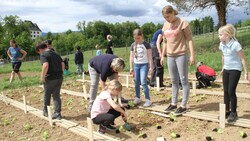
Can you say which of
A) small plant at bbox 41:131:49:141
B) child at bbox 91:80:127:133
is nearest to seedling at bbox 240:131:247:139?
child at bbox 91:80:127:133

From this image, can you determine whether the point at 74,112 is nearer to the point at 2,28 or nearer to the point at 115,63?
the point at 115,63

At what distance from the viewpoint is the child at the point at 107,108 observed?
15.7 feet

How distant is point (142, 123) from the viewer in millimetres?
5406

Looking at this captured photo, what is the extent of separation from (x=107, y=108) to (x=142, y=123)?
795mm

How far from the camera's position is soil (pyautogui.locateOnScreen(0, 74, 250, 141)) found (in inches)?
181

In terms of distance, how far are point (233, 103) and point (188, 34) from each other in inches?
56.4

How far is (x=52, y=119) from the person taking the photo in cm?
607

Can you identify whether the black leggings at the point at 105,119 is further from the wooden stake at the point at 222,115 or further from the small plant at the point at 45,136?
the wooden stake at the point at 222,115

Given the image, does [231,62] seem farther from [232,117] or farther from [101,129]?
[101,129]

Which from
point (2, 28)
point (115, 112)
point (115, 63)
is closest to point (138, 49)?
point (115, 63)

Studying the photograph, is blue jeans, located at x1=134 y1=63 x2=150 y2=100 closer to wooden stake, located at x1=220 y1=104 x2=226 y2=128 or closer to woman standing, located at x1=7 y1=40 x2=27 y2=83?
wooden stake, located at x1=220 y1=104 x2=226 y2=128

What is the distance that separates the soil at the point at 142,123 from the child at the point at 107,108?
0.91ft

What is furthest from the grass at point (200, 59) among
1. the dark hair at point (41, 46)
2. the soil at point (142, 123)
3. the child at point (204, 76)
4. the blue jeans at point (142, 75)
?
the dark hair at point (41, 46)

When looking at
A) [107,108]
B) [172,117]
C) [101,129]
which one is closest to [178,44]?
[172,117]
